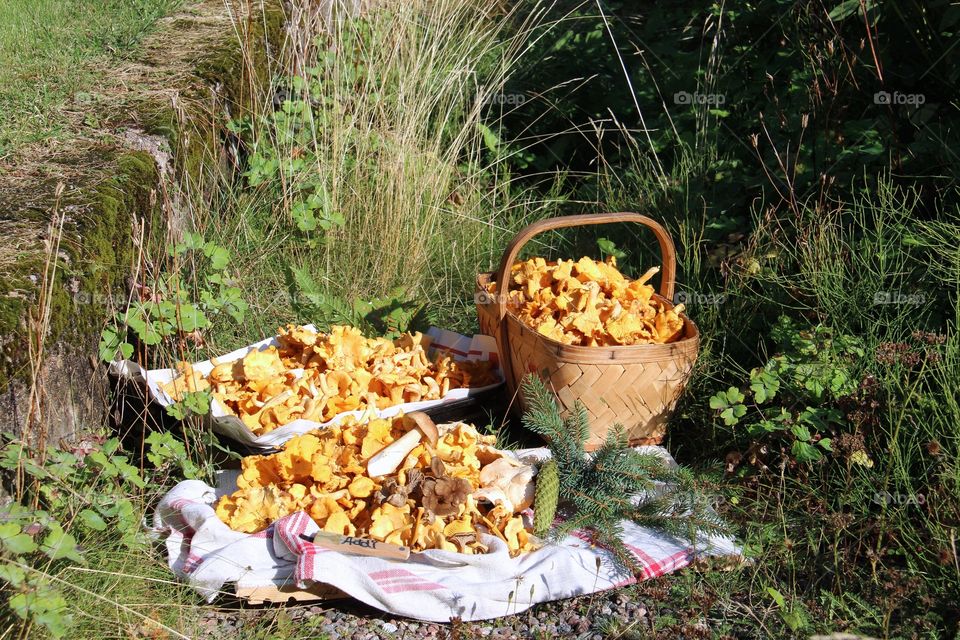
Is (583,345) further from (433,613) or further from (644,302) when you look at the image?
(433,613)

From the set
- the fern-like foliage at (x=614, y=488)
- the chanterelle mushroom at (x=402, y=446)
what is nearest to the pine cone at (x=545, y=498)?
the fern-like foliage at (x=614, y=488)

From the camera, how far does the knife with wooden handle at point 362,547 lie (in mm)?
2330

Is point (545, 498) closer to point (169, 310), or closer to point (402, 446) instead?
point (402, 446)

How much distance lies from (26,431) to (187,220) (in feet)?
5.05

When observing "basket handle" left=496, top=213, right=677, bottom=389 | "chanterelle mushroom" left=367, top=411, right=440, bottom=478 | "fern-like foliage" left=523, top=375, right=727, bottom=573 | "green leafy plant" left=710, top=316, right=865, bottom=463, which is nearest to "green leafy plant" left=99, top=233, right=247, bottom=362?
"chanterelle mushroom" left=367, top=411, right=440, bottom=478

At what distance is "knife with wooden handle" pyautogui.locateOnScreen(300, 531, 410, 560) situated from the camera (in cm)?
233

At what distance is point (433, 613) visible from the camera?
2305mm

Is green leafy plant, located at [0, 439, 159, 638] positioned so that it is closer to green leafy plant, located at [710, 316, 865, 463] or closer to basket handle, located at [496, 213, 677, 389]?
basket handle, located at [496, 213, 677, 389]

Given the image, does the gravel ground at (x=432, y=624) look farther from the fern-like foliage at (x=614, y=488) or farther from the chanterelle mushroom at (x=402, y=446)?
the chanterelle mushroom at (x=402, y=446)

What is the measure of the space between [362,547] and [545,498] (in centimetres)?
56

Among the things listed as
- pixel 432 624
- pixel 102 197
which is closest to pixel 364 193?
pixel 102 197

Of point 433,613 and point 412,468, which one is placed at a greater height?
point 412,468

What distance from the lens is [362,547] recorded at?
2336mm

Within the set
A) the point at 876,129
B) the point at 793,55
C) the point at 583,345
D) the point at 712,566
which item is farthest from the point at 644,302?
the point at 793,55
